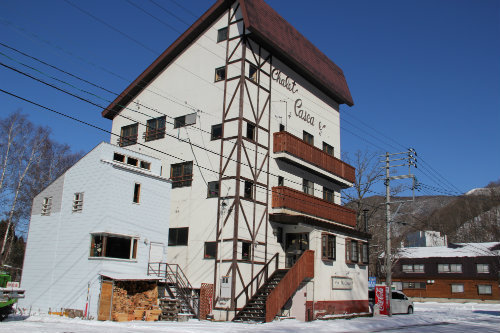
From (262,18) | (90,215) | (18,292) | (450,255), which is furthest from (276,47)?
(450,255)

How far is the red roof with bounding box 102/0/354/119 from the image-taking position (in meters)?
30.0

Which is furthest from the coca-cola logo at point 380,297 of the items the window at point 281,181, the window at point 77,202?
the window at point 77,202

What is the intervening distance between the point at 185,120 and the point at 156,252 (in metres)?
9.79

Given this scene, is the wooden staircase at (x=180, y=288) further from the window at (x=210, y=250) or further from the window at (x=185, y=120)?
the window at (x=185, y=120)

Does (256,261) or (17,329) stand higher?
(256,261)

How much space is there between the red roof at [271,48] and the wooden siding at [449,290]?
1517 inches

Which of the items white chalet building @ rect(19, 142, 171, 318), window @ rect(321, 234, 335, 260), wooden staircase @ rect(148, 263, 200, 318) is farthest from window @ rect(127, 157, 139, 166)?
window @ rect(321, 234, 335, 260)

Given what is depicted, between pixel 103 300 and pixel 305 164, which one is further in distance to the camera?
pixel 305 164

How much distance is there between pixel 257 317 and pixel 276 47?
706 inches

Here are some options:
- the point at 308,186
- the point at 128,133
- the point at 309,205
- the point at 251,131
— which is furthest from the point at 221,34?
the point at 309,205

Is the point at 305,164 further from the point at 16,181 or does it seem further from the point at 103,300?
the point at 16,181

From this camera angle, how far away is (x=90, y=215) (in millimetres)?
25000

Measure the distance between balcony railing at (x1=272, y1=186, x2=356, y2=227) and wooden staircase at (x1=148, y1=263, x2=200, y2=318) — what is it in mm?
7550

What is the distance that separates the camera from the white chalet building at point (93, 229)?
24.2 metres
